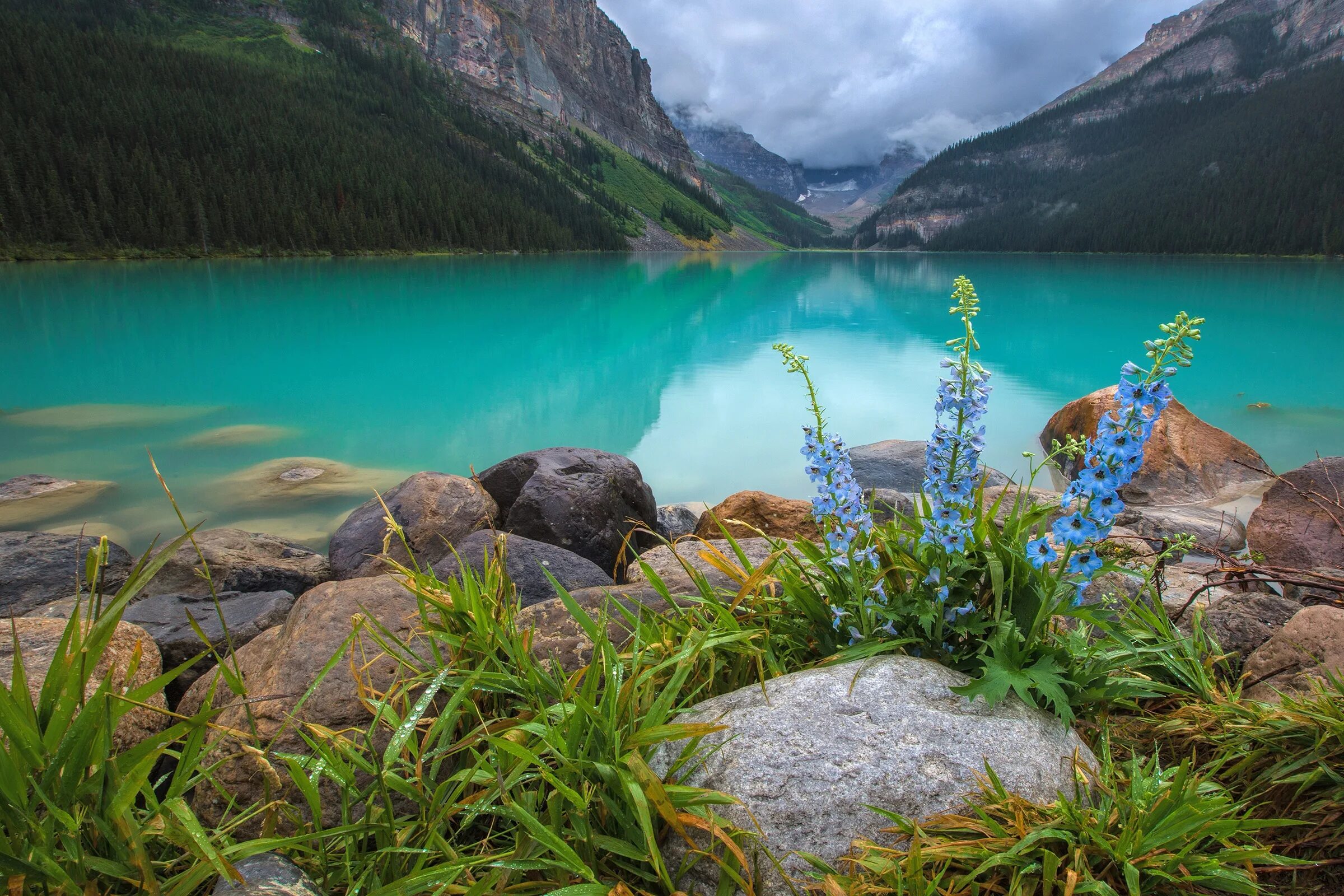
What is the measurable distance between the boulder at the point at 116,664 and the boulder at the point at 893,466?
7.67 m

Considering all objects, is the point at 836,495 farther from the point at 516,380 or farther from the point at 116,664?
the point at 516,380

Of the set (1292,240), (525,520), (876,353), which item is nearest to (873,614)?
(525,520)

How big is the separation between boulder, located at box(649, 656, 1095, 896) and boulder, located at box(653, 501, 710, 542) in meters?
5.66

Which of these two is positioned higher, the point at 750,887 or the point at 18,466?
the point at 750,887

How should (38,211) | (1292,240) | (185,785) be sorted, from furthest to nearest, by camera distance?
(1292,240)
(38,211)
(185,785)

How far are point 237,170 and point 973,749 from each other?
10146 centimetres

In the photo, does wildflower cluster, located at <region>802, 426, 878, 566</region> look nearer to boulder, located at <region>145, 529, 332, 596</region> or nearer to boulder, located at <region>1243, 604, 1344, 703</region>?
boulder, located at <region>1243, 604, 1344, 703</region>

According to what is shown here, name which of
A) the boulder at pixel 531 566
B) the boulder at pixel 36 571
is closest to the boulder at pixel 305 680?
the boulder at pixel 531 566

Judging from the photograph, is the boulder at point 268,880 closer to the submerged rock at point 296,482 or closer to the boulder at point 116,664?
the boulder at point 116,664

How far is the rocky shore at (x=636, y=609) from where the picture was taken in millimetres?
2312

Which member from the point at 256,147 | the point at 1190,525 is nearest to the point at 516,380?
the point at 1190,525

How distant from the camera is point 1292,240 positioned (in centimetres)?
10738

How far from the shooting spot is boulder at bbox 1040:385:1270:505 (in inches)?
369

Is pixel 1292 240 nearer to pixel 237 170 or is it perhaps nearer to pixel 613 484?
pixel 613 484
